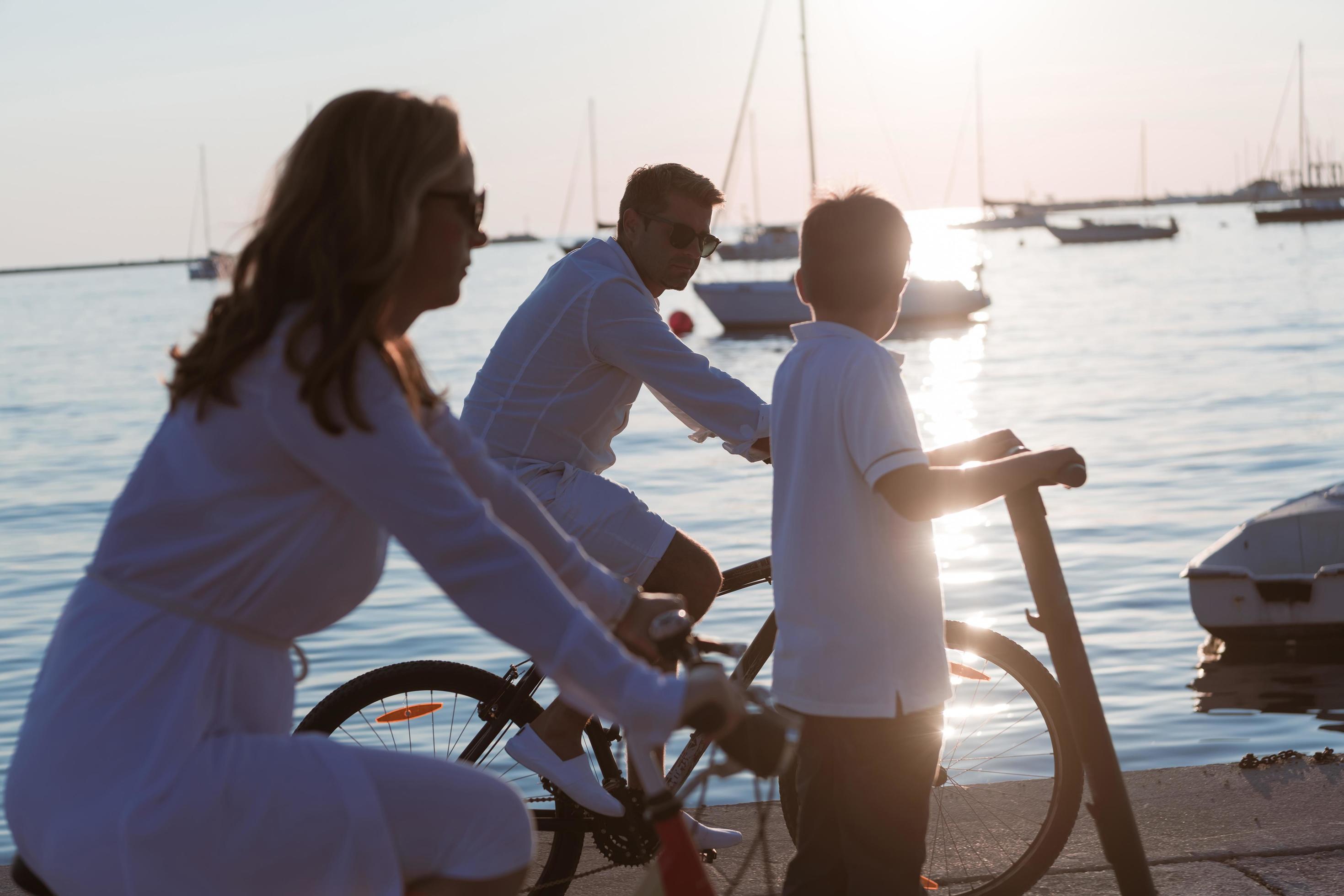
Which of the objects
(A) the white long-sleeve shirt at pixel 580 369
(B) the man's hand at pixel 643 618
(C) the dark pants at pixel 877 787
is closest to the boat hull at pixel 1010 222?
(A) the white long-sleeve shirt at pixel 580 369

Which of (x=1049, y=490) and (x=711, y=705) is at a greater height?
(x=711, y=705)

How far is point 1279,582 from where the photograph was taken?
9.20m

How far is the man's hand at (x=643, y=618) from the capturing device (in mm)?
2162

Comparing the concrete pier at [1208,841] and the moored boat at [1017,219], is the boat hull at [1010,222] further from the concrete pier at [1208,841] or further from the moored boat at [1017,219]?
the concrete pier at [1208,841]

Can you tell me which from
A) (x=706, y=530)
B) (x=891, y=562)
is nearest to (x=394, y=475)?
(x=891, y=562)

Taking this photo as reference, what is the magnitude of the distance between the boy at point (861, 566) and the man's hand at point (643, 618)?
659mm

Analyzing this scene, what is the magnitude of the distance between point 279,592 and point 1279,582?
27.7 ft

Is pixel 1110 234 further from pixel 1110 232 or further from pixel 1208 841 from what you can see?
pixel 1208 841

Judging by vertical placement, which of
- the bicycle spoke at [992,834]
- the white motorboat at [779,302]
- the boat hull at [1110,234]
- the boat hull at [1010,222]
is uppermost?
the bicycle spoke at [992,834]

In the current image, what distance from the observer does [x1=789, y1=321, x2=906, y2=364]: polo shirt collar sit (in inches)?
111

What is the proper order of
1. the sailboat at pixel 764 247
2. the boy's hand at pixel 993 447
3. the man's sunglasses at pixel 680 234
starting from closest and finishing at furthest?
the boy's hand at pixel 993 447
the man's sunglasses at pixel 680 234
the sailboat at pixel 764 247

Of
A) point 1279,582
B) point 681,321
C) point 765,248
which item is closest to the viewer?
point 1279,582

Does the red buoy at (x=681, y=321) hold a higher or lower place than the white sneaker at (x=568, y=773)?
lower

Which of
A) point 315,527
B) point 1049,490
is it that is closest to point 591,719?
point 315,527
